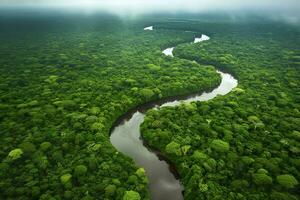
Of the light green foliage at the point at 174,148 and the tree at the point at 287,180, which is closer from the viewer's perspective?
the tree at the point at 287,180

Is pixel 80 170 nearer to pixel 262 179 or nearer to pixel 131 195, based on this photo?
pixel 131 195

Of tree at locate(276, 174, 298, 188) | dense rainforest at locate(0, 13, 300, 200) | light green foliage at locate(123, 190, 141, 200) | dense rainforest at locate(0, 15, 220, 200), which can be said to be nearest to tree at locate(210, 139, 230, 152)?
dense rainforest at locate(0, 13, 300, 200)

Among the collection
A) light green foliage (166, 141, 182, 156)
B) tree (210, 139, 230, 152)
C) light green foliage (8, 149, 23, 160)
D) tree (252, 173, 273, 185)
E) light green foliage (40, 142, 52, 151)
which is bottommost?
light green foliage (166, 141, 182, 156)

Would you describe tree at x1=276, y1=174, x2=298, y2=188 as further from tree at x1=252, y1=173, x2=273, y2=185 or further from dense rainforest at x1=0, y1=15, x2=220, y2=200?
dense rainforest at x1=0, y1=15, x2=220, y2=200

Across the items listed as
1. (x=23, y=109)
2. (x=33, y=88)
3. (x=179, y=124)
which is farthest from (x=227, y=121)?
(x=33, y=88)

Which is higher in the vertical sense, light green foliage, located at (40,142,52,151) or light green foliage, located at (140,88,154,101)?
light green foliage, located at (40,142,52,151)

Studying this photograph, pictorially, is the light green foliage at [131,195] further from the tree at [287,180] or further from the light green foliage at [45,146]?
the tree at [287,180]

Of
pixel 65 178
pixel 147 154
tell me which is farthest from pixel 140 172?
pixel 65 178

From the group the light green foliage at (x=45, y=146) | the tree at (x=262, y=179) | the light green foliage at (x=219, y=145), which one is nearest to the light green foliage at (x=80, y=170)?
the light green foliage at (x=45, y=146)
